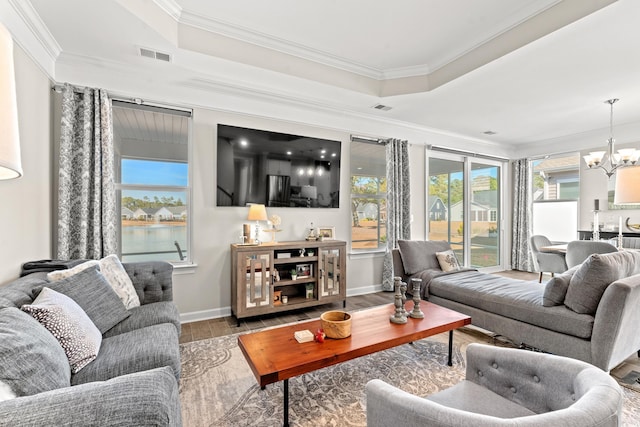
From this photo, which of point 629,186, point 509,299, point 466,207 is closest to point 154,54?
point 509,299

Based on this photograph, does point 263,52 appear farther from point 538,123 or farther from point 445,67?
point 538,123

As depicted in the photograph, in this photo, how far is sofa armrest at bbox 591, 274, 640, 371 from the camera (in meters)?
1.97

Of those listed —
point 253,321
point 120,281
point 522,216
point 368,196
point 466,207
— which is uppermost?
point 368,196

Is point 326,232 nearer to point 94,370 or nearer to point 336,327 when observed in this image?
point 336,327

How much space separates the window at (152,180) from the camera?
3.13 meters

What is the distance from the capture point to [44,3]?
205 centimetres

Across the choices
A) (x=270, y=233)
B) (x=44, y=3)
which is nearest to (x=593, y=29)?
(x=270, y=233)

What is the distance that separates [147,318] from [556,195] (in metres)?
7.19

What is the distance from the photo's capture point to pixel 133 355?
1.55 m

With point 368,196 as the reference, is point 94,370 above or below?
below

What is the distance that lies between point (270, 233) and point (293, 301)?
908 millimetres

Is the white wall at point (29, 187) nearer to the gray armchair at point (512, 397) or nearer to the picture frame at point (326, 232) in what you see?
the gray armchair at point (512, 397)

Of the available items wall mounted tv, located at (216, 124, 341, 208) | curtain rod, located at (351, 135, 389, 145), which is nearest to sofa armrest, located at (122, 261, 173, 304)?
wall mounted tv, located at (216, 124, 341, 208)

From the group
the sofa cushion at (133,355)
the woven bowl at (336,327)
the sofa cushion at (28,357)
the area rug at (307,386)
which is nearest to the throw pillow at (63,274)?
the sofa cushion at (133,355)
